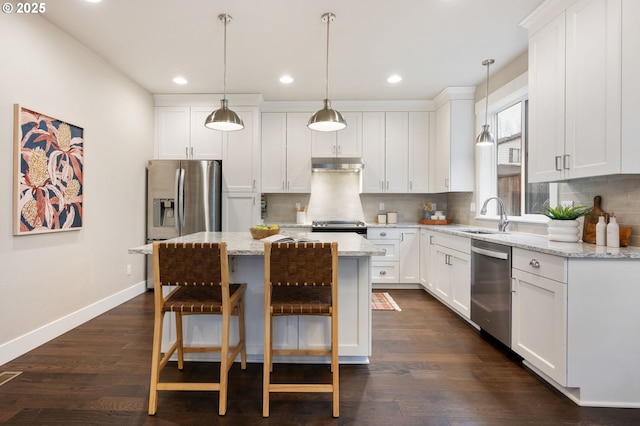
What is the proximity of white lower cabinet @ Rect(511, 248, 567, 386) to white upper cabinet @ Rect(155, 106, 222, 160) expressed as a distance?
12.7 ft

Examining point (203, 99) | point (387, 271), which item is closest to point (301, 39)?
point (203, 99)

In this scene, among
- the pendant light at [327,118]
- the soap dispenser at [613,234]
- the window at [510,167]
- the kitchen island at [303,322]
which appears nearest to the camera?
the soap dispenser at [613,234]

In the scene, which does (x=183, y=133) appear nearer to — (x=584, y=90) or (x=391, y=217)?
(x=391, y=217)

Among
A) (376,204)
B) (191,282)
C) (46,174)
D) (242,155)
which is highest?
(242,155)

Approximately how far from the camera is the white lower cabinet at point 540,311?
1.93 meters

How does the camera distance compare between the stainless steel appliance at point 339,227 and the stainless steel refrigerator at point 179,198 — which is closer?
the stainless steel refrigerator at point 179,198

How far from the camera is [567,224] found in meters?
2.35

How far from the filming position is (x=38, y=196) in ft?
8.70

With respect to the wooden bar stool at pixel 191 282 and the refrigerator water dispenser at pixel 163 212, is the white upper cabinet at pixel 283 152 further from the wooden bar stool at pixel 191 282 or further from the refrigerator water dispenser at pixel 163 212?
the wooden bar stool at pixel 191 282

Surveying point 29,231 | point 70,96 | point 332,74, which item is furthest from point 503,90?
point 29,231

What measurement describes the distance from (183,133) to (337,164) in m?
2.23

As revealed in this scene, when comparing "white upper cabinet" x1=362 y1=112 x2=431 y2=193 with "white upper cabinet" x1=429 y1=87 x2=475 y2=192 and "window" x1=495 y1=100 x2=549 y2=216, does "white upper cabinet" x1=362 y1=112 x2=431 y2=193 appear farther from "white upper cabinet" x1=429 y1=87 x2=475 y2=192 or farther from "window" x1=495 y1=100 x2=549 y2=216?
"window" x1=495 y1=100 x2=549 y2=216

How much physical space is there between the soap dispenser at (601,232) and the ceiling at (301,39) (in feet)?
5.69

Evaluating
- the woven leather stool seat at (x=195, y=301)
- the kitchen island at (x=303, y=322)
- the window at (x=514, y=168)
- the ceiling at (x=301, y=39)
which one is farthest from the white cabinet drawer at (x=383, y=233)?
the woven leather stool seat at (x=195, y=301)
